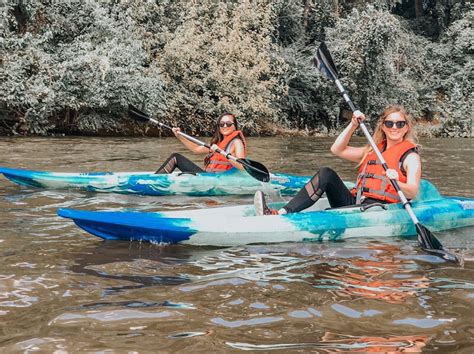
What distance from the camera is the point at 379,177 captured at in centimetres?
435

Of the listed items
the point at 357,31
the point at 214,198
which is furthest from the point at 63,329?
the point at 357,31

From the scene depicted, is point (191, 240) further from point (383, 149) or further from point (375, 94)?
point (375, 94)

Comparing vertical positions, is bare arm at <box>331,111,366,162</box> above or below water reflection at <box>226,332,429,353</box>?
above

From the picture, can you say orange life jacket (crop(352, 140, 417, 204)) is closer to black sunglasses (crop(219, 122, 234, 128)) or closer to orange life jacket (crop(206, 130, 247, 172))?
orange life jacket (crop(206, 130, 247, 172))

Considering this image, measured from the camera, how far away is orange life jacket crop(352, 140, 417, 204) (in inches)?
169

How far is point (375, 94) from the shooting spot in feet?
63.0

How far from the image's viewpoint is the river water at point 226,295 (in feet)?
7.01

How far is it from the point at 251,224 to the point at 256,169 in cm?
220

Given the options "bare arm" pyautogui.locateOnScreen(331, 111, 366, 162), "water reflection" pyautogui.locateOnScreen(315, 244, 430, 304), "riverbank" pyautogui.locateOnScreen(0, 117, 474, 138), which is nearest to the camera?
"water reflection" pyautogui.locateOnScreen(315, 244, 430, 304)

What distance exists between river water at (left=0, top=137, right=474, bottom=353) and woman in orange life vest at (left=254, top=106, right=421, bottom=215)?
431 millimetres

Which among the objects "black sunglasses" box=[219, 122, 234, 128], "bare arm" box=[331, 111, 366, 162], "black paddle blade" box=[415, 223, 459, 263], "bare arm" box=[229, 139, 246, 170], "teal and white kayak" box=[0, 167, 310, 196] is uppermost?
"black sunglasses" box=[219, 122, 234, 128]

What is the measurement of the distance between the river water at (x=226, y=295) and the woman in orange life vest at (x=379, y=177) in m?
0.43

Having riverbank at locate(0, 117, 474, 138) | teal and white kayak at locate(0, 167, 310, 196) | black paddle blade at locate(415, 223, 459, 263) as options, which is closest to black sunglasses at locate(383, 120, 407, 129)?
black paddle blade at locate(415, 223, 459, 263)

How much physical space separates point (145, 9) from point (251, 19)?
3.23m
